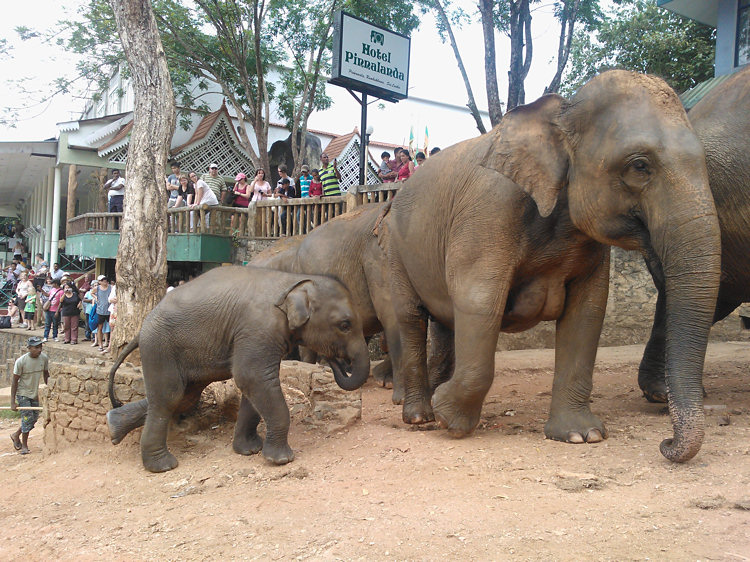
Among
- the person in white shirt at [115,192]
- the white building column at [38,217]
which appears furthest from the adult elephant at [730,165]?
the white building column at [38,217]

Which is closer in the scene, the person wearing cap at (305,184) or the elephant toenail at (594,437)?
the elephant toenail at (594,437)

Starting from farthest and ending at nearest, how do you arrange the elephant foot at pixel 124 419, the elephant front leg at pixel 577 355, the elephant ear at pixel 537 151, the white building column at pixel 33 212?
the white building column at pixel 33 212 < the elephant foot at pixel 124 419 < the elephant front leg at pixel 577 355 < the elephant ear at pixel 537 151

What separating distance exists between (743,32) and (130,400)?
45.8 feet

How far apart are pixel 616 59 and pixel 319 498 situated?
19.0 meters

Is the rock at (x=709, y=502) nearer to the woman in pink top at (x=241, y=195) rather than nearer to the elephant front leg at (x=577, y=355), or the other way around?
the elephant front leg at (x=577, y=355)

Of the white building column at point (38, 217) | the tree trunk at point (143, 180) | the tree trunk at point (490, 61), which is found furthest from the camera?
the white building column at point (38, 217)

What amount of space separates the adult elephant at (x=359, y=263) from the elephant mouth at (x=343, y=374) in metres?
1.47

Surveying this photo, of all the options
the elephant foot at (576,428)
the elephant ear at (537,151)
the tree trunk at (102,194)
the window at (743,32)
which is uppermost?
the window at (743,32)

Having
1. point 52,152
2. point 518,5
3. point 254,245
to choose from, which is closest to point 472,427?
point 254,245

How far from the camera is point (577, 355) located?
4.79 meters

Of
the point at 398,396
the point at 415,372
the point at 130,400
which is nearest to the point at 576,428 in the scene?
the point at 415,372

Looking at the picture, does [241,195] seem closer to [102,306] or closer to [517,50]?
[102,306]

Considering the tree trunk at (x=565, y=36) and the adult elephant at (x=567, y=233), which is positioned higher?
the tree trunk at (x=565, y=36)

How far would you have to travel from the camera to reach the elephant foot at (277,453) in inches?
189
